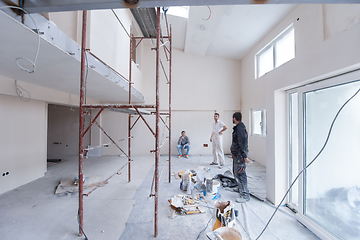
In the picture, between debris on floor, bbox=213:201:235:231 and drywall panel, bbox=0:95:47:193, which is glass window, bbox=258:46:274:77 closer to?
debris on floor, bbox=213:201:235:231

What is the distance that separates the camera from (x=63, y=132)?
577 cm

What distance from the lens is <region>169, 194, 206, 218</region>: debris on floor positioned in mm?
2057

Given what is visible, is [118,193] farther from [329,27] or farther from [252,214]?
[329,27]

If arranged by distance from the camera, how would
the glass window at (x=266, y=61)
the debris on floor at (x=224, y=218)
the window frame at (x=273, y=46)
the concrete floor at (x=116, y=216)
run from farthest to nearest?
the glass window at (x=266, y=61)
the window frame at (x=273, y=46)
the concrete floor at (x=116, y=216)
the debris on floor at (x=224, y=218)

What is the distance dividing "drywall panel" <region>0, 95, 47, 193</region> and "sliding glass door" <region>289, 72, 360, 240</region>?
4459 millimetres

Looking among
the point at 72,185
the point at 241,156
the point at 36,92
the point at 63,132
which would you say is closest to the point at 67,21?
the point at 36,92

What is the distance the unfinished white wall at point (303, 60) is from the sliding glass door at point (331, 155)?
193 mm

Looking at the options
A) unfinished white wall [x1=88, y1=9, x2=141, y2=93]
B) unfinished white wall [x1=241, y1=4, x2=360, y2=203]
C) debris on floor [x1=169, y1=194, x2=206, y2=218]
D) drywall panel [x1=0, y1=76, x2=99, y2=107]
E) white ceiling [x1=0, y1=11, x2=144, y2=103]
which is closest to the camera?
white ceiling [x1=0, y1=11, x2=144, y2=103]

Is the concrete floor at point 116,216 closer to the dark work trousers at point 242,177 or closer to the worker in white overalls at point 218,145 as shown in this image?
the dark work trousers at point 242,177

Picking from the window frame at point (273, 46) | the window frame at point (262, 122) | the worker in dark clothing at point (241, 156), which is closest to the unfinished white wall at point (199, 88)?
the window frame at point (262, 122)

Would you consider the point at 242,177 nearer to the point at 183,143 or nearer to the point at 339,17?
the point at 339,17

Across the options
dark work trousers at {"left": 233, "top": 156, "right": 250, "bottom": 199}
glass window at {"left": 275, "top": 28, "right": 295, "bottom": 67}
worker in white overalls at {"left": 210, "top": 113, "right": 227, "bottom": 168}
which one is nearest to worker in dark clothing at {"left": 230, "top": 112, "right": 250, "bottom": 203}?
dark work trousers at {"left": 233, "top": 156, "right": 250, "bottom": 199}

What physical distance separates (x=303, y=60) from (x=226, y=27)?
272 centimetres

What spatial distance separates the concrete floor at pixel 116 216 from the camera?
171 centimetres
